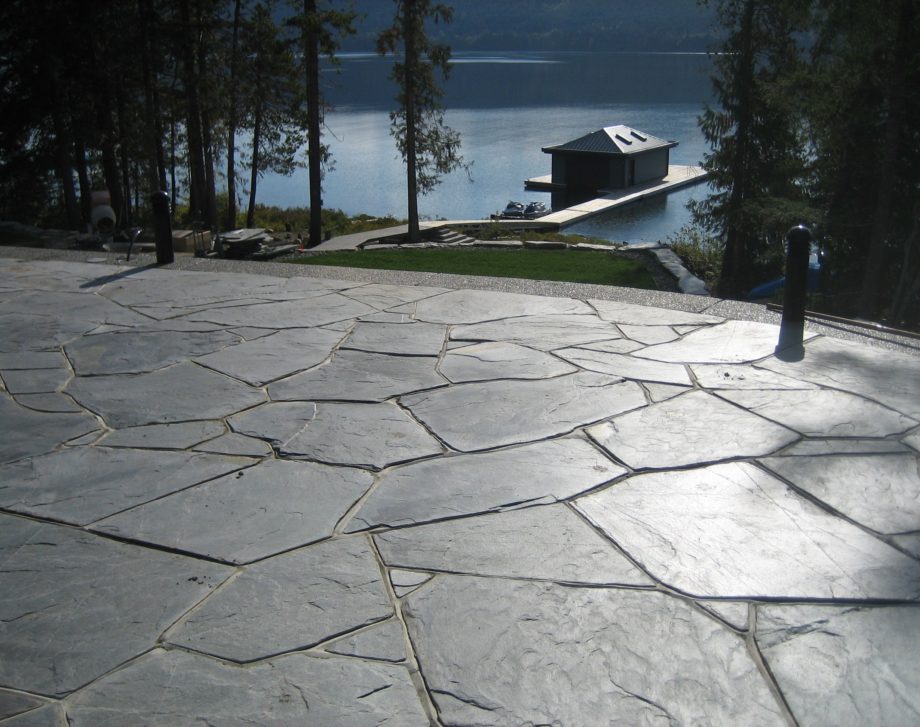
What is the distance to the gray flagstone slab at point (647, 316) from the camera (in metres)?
6.40

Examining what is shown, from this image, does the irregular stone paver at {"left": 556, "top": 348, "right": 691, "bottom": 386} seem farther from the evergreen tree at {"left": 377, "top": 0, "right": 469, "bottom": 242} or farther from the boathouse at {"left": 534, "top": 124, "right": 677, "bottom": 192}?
the boathouse at {"left": 534, "top": 124, "right": 677, "bottom": 192}

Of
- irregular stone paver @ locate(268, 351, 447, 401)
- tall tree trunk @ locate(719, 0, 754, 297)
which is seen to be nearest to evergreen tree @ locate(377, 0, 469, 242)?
tall tree trunk @ locate(719, 0, 754, 297)

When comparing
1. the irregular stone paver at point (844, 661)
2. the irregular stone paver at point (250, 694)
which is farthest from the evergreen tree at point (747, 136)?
the irregular stone paver at point (250, 694)

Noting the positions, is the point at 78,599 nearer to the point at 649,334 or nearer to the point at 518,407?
the point at 518,407

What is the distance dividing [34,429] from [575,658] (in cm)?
336

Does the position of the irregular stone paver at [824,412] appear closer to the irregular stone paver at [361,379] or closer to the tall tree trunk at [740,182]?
the irregular stone paver at [361,379]

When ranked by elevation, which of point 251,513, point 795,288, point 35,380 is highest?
point 795,288

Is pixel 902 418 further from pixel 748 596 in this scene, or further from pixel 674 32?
pixel 674 32

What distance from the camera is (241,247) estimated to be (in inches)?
675

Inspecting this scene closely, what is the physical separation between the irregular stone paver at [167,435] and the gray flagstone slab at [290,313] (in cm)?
186

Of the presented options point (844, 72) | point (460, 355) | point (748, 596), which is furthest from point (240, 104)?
point (748, 596)

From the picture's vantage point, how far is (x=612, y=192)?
53062 millimetres

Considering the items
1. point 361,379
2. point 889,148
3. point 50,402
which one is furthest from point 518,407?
point 889,148

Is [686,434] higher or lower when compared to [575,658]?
higher
